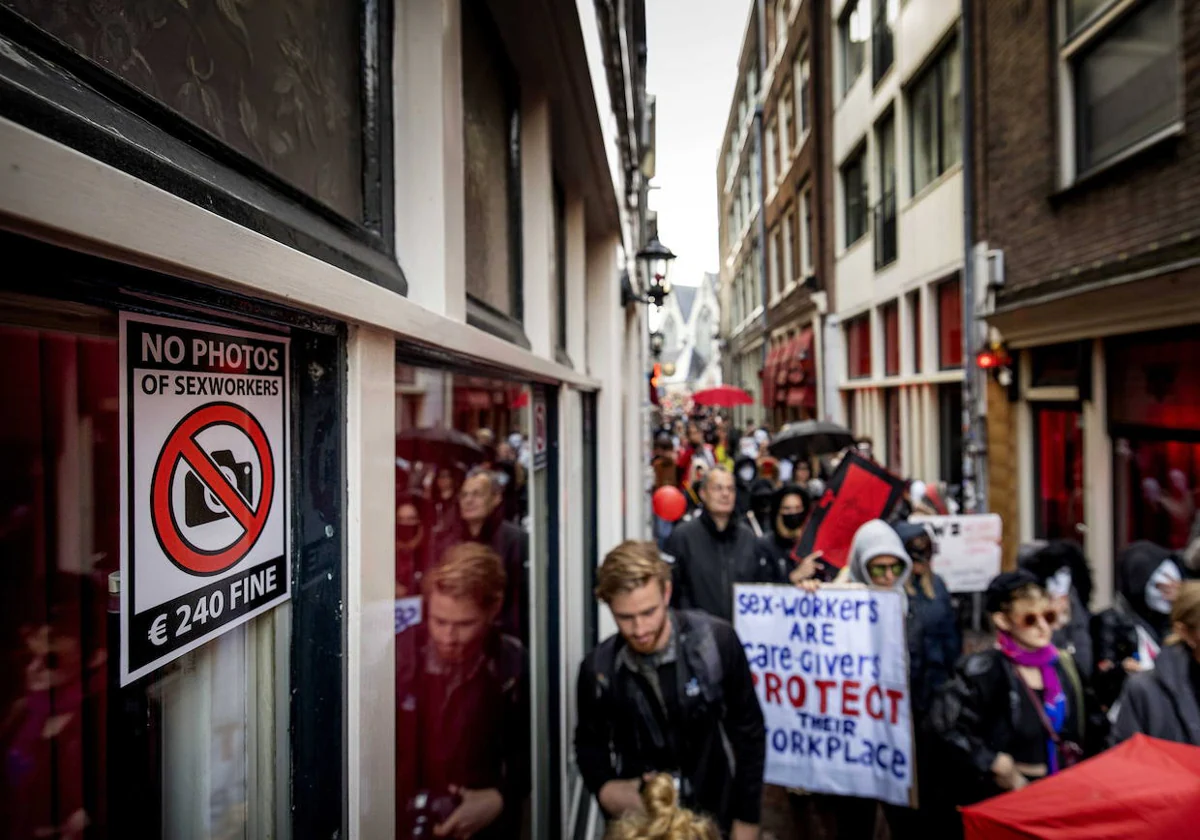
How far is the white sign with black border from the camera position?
740mm

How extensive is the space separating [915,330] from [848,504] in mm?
8857

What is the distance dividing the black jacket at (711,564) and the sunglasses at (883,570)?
0.77 m

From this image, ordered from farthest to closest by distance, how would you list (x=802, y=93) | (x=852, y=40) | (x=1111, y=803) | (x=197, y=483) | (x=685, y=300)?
(x=685, y=300), (x=802, y=93), (x=852, y=40), (x=1111, y=803), (x=197, y=483)

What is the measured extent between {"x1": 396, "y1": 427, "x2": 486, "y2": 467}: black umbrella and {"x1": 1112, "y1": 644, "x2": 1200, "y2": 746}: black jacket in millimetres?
2625

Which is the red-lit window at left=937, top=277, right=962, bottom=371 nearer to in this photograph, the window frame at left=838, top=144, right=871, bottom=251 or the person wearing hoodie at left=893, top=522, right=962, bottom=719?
the window frame at left=838, top=144, right=871, bottom=251

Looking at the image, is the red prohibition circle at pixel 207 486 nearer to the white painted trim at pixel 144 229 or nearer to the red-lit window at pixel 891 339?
the white painted trim at pixel 144 229

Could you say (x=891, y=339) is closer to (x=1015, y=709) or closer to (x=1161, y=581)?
(x=1161, y=581)

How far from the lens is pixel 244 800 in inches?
39.3

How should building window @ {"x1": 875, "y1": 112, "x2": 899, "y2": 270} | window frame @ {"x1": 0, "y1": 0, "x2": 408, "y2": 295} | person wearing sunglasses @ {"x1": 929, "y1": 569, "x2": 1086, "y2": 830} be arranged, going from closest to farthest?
window frame @ {"x1": 0, "y1": 0, "x2": 408, "y2": 295} → person wearing sunglasses @ {"x1": 929, "y1": 569, "x2": 1086, "y2": 830} → building window @ {"x1": 875, "y1": 112, "x2": 899, "y2": 270}

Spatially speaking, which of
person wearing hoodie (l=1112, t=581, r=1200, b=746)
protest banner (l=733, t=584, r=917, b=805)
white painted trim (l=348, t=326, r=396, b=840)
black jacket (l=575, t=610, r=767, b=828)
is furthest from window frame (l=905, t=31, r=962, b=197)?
white painted trim (l=348, t=326, r=396, b=840)

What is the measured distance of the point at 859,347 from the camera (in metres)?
15.8

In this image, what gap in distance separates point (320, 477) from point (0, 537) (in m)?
0.48

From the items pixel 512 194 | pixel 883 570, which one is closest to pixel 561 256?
pixel 512 194

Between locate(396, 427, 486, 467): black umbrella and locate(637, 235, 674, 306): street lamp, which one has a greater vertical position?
locate(637, 235, 674, 306): street lamp
